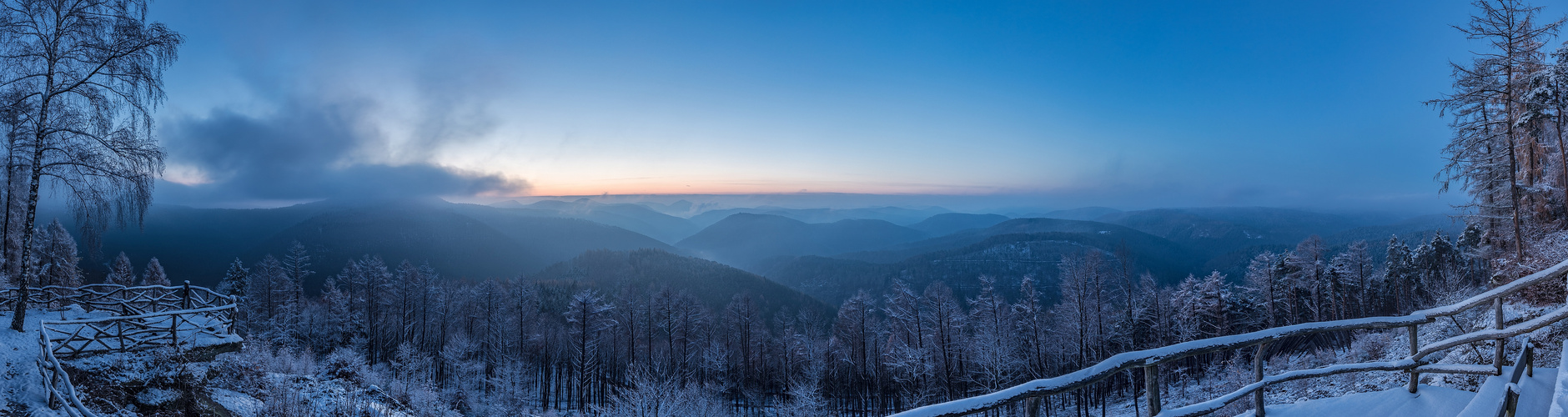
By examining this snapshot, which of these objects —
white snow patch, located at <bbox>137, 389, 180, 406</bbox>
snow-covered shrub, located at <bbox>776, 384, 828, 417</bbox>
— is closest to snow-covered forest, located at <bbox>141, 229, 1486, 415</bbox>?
snow-covered shrub, located at <bbox>776, 384, 828, 417</bbox>

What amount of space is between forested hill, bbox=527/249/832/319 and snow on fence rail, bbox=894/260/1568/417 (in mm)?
63031

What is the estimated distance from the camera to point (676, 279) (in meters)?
84.4

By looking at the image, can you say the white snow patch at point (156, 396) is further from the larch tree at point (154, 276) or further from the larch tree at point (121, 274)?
the larch tree at point (121, 274)

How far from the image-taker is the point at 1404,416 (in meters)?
4.06

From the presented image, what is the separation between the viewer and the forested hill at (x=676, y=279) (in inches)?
2931

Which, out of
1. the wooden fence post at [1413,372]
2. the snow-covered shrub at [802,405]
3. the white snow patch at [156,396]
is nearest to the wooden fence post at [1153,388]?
the wooden fence post at [1413,372]

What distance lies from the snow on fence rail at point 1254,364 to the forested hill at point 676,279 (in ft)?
207

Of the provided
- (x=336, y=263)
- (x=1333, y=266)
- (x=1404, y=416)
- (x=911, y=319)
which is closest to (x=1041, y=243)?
(x=1333, y=266)

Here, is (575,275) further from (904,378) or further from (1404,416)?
(1404,416)

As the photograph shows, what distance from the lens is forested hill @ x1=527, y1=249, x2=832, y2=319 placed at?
74438 mm

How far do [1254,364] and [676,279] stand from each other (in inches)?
3316

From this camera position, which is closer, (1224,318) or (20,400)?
(20,400)

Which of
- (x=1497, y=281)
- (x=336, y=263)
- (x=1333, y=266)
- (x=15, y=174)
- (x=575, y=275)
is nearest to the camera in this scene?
(x=15, y=174)

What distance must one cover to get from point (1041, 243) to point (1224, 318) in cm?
13291
